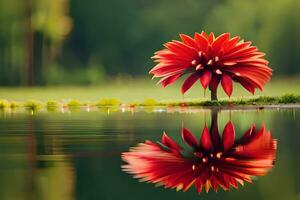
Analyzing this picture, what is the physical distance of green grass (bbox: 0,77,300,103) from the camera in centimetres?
1405

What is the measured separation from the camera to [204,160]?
501 cm

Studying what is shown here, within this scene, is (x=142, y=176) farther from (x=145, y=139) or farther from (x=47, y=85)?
(x=47, y=85)

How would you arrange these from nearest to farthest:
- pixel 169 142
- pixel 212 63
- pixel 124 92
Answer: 1. pixel 169 142
2. pixel 212 63
3. pixel 124 92

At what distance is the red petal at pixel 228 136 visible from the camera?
592cm

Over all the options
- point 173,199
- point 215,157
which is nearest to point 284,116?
point 215,157

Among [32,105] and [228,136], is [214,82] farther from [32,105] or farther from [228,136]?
[228,136]

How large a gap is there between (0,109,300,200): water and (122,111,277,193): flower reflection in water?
9cm

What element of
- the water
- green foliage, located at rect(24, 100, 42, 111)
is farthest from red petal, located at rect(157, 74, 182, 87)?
green foliage, located at rect(24, 100, 42, 111)

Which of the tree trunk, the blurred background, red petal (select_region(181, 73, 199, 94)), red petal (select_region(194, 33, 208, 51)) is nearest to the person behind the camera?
red petal (select_region(181, 73, 199, 94))

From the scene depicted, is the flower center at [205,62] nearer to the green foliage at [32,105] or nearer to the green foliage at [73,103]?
the green foliage at [73,103]

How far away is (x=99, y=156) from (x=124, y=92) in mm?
10100

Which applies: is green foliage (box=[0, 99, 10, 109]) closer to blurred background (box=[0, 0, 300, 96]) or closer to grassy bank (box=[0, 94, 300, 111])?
grassy bank (box=[0, 94, 300, 111])

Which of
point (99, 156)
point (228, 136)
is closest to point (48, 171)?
point (99, 156)

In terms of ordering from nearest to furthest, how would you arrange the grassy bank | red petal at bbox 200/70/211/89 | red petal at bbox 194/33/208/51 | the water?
the water
red petal at bbox 200/70/211/89
red petal at bbox 194/33/208/51
the grassy bank
